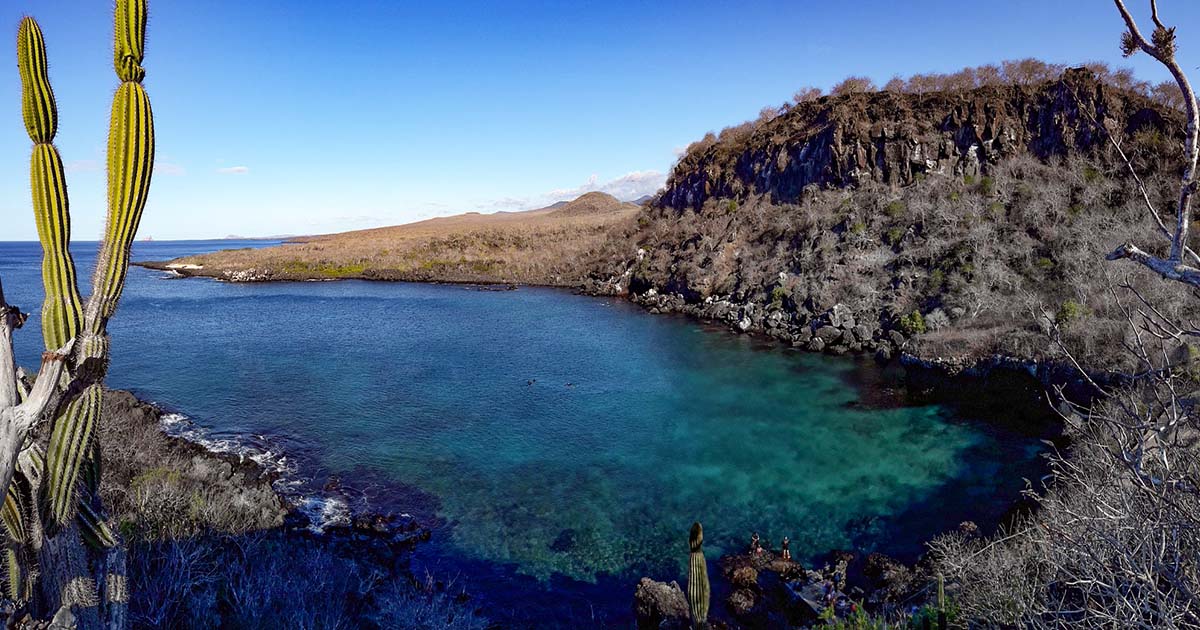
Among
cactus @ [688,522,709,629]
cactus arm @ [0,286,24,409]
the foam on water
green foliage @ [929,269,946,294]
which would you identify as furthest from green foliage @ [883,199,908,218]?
cactus arm @ [0,286,24,409]

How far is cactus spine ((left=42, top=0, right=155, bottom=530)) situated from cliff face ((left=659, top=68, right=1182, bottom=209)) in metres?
47.5

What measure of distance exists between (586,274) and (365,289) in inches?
947

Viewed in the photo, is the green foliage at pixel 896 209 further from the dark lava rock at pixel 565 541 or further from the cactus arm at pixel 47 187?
the cactus arm at pixel 47 187

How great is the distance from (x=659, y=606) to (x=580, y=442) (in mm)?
9983

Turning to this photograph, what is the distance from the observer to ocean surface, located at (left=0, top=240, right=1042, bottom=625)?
15.8 metres

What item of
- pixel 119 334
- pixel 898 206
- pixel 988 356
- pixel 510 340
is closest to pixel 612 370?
pixel 510 340

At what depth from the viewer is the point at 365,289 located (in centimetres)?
6506

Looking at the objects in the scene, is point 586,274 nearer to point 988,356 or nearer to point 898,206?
point 898,206

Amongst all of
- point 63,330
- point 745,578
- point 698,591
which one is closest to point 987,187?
point 745,578

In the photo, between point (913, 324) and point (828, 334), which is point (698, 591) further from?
point (913, 324)

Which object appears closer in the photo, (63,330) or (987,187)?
(63,330)

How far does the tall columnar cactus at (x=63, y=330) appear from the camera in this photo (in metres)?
5.71

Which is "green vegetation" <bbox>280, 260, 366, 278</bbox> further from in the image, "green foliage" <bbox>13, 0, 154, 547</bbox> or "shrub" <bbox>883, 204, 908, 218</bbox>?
"green foliage" <bbox>13, 0, 154, 547</bbox>

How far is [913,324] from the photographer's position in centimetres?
3444
